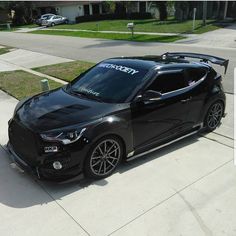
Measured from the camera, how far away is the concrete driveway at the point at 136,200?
360cm

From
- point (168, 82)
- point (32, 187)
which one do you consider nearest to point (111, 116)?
point (168, 82)

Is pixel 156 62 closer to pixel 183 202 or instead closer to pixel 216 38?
pixel 183 202

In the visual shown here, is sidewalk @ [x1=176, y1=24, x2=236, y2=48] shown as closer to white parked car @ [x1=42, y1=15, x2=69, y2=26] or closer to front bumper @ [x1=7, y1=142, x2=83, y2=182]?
front bumper @ [x1=7, y1=142, x2=83, y2=182]

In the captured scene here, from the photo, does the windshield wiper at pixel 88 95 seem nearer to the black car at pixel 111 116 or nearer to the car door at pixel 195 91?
the black car at pixel 111 116

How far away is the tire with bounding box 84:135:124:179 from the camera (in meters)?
4.26

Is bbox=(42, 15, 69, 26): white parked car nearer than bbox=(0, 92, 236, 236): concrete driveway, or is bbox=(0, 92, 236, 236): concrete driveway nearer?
bbox=(0, 92, 236, 236): concrete driveway

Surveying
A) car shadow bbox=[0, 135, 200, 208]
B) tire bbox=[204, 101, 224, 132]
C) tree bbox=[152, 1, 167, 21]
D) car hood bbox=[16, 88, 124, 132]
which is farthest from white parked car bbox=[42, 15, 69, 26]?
car shadow bbox=[0, 135, 200, 208]

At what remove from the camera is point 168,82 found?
513 centimetres

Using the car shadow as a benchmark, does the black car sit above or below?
above

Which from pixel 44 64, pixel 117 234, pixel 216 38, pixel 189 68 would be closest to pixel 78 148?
pixel 117 234

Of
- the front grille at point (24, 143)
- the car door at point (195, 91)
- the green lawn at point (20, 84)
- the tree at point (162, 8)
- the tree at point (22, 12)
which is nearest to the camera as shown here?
the front grille at point (24, 143)

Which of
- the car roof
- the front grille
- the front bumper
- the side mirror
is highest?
the car roof

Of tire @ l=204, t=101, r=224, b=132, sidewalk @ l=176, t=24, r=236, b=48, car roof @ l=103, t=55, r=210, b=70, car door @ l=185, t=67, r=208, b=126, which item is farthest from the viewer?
sidewalk @ l=176, t=24, r=236, b=48

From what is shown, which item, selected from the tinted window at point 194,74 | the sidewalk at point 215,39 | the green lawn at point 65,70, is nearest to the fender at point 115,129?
the tinted window at point 194,74
